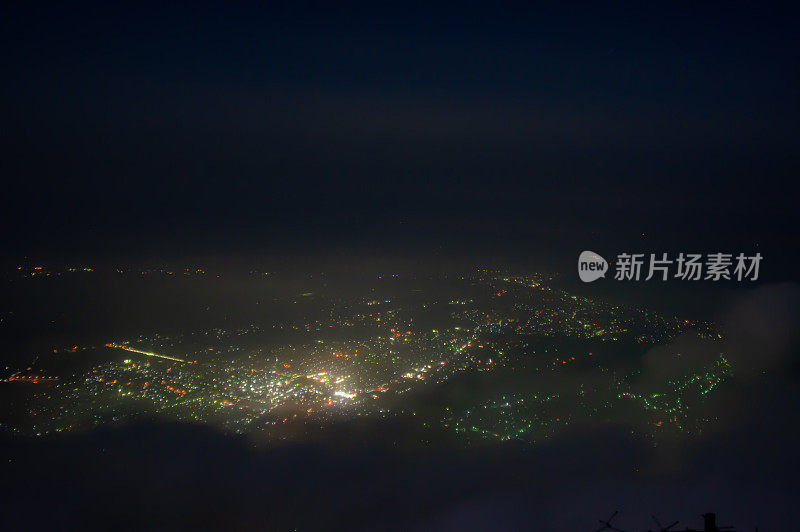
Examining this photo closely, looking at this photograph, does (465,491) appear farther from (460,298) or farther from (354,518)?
(460,298)

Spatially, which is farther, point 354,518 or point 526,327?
point 526,327

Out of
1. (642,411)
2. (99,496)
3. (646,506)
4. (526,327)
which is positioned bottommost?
(99,496)

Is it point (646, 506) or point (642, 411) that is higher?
point (642, 411)

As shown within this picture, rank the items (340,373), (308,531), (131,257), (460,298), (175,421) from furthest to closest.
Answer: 1. (131,257)
2. (460,298)
3. (340,373)
4. (175,421)
5. (308,531)

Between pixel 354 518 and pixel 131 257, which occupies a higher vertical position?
pixel 131 257

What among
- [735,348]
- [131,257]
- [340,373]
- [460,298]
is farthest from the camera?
[131,257]

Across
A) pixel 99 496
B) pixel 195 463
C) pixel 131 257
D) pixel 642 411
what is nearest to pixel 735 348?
pixel 642 411

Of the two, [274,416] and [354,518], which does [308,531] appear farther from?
[274,416]

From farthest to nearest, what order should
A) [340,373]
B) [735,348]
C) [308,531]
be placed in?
[735,348] → [340,373] → [308,531]

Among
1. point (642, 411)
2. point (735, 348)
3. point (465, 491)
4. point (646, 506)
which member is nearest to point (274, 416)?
point (465, 491)
